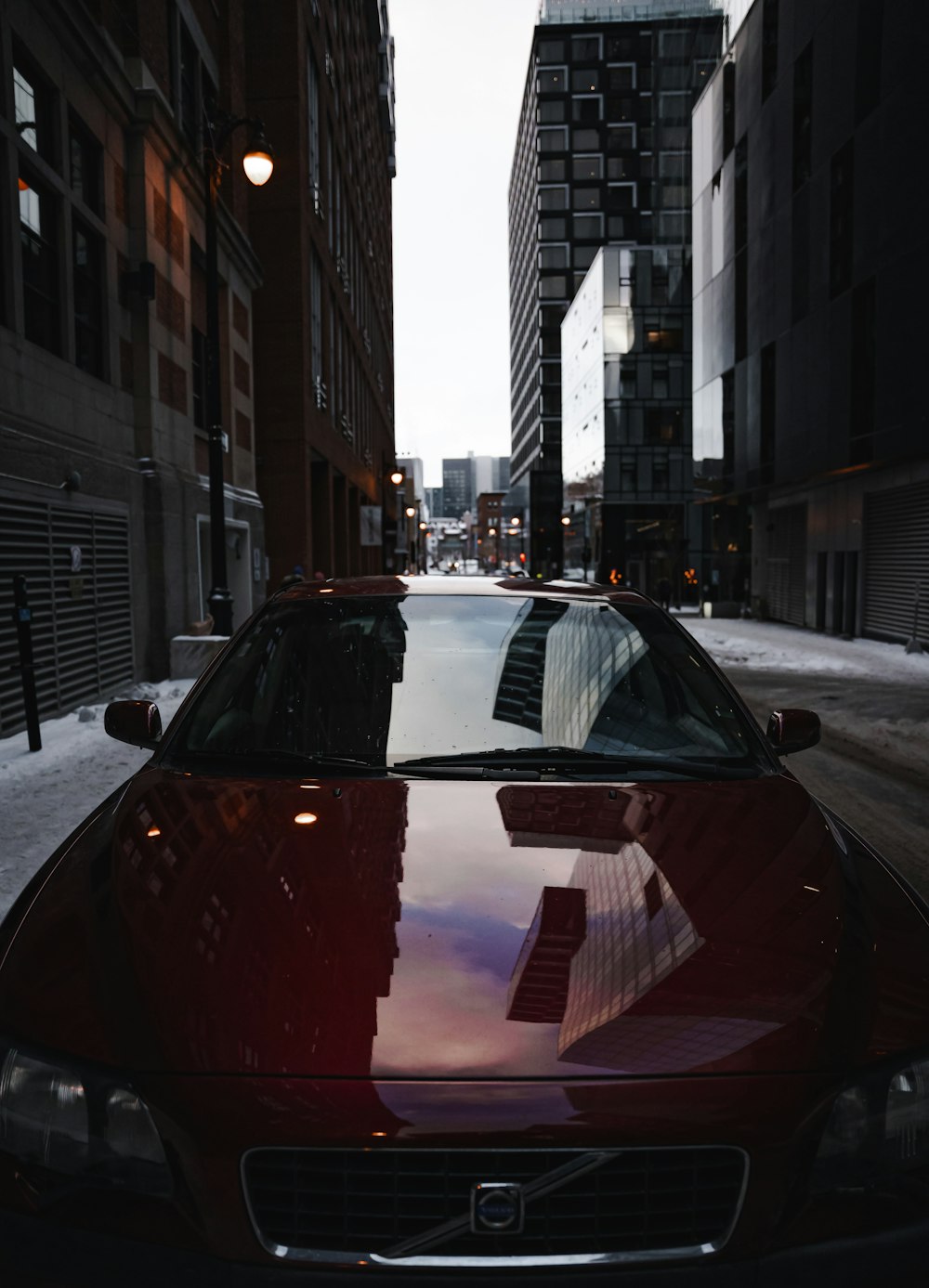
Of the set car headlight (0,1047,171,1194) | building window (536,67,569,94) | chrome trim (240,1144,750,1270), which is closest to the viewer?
chrome trim (240,1144,750,1270)

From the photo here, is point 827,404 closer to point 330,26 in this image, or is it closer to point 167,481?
point 167,481

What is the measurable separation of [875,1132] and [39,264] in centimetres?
1347

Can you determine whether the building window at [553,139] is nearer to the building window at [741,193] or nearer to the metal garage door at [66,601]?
the building window at [741,193]

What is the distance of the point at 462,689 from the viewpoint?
322cm

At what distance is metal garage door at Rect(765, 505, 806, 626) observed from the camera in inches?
1186

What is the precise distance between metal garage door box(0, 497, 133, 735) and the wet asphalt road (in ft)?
26.0

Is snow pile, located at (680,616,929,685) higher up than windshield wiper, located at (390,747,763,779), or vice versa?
windshield wiper, located at (390,747,763,779)

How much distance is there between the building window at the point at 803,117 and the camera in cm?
2519

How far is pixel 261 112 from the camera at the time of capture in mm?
26797

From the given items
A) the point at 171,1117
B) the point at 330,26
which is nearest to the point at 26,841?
the point at 171,1117

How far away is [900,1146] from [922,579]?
71.0 feet

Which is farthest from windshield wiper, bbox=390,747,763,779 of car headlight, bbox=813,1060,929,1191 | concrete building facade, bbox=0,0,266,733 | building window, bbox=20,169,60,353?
building window, bbox=20,169,60,353

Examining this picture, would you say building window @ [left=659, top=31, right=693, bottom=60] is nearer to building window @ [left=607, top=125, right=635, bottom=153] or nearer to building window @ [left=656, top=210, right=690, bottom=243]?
building window @ [left=656, top=210, right=690, bottom=243]

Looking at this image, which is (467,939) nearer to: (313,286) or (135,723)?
(135,723)
